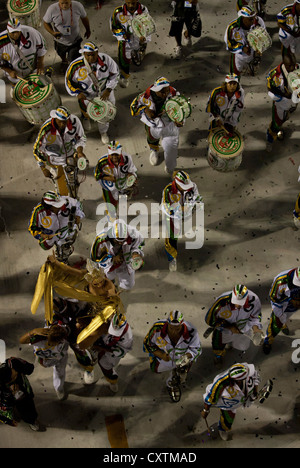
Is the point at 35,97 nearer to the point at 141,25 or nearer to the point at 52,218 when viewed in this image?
the point at 141,25

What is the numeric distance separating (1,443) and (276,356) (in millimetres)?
3484

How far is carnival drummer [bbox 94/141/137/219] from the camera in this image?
10.8 metres

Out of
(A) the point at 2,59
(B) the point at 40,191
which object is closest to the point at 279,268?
(B) the point at 40,191

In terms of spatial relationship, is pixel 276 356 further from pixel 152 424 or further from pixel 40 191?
pixel 40 191

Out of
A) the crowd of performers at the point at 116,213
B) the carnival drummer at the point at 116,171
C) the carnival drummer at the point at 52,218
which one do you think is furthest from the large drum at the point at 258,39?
the carnival drummer at the point at 52,218

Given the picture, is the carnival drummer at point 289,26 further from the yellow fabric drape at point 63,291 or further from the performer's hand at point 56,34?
the yellow fabric drape at point 63,291

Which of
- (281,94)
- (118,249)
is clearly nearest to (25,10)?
(281,94)

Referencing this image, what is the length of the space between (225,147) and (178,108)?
91cm

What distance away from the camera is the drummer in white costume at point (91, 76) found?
38.3 ft

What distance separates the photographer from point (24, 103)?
1179 cm

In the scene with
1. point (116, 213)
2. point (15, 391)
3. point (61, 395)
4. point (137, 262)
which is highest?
point (137, 262)

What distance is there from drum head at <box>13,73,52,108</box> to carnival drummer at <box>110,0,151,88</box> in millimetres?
1364

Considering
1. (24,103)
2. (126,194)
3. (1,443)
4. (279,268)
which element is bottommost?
(1,443)

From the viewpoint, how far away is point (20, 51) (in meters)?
12.1
